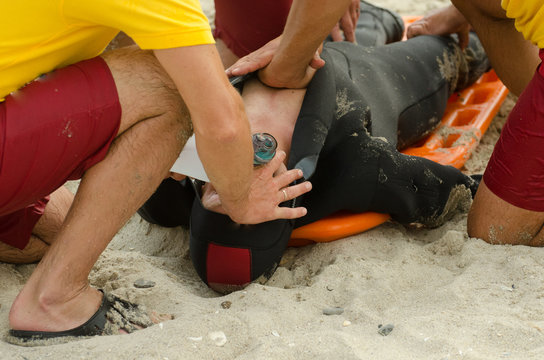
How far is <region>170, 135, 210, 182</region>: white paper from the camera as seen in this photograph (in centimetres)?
186

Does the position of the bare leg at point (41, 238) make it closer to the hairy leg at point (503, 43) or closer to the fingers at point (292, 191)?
the fingers at point (292, 191)

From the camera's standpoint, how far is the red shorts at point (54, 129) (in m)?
1.45

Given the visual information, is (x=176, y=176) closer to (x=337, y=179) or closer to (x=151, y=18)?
(x=337, y=179)

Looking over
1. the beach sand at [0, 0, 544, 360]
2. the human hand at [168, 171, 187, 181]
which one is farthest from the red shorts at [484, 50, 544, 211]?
the human hand at [168, 171, 187, 181]

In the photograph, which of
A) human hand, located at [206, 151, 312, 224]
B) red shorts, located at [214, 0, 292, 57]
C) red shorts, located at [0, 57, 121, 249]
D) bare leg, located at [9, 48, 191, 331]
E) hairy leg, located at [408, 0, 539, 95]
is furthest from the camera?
red shorts, located at [214, 0, 292, 57]

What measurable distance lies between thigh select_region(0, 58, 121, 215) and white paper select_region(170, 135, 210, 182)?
31 centimetres

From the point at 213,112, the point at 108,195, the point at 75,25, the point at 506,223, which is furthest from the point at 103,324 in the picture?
the point at 506,223

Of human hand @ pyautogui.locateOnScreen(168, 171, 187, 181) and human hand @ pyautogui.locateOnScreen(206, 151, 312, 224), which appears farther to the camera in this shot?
human hand @ pyautogui.locateOnScreen(168, 171, 187, 181)

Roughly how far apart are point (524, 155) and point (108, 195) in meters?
1.18

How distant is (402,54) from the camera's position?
8.60 ft

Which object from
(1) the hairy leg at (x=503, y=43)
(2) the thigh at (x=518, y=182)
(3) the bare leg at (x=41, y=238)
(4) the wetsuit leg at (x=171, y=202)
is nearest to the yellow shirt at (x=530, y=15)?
(2) the thigh at (x=518, y=182)

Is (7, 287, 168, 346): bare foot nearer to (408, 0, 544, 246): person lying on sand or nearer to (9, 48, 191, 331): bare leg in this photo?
(9, 48, 191, 331): bare leg

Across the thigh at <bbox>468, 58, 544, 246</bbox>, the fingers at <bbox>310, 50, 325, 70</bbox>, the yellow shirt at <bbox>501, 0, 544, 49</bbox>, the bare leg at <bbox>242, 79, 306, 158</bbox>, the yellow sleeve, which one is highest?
the yellow sleeve

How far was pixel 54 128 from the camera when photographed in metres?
1.48
